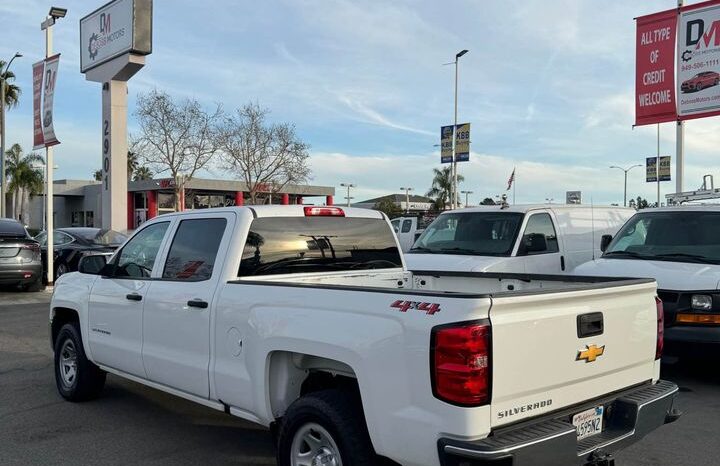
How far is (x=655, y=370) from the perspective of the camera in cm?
420

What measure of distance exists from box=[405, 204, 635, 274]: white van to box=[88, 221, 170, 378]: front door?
4385mm

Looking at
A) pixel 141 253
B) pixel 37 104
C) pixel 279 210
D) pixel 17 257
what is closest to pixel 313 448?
pixel 279 210

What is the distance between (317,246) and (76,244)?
46.9ft

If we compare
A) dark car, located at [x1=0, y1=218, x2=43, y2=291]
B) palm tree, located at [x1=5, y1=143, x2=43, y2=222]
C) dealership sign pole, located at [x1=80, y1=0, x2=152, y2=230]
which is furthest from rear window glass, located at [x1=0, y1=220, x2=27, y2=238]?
palm tree, located at [x1=5, y1=143, x2=43, y2=222]

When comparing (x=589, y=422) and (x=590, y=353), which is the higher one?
(x=590, y=353)

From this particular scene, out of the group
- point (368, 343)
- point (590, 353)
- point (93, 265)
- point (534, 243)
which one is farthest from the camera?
point (534, 243)

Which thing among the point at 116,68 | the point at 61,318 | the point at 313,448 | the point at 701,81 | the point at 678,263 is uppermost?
the point at 116,68

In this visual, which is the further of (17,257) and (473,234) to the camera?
(17,257)

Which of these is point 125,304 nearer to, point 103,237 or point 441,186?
point 103,237

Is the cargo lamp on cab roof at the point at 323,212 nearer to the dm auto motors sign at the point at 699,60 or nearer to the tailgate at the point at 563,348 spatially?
the tailgate at the point at 563,348

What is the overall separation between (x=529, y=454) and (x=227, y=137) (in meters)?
39.9

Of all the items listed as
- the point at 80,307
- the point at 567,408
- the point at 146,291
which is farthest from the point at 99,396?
the point at 567,408

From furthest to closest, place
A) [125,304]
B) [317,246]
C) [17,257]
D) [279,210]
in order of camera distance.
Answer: [17,257]
[125,304]
[317,246]
[279,210]

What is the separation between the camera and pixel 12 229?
47.7 feet
